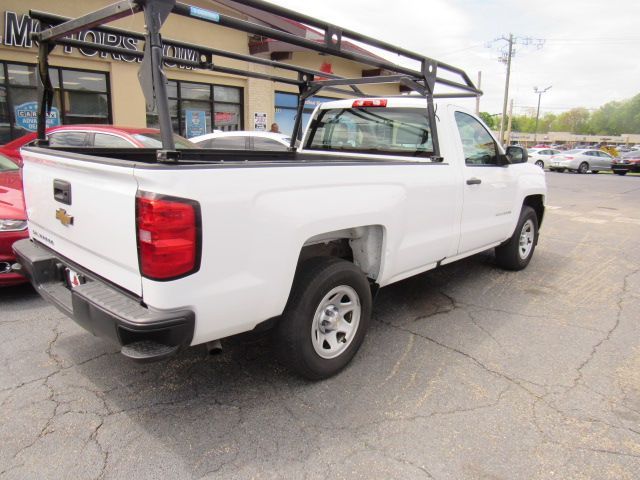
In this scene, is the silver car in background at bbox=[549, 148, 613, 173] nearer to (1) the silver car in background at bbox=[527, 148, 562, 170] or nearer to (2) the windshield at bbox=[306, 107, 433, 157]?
(1) the silver car in background at bbox=[527, 148, 562, 170]

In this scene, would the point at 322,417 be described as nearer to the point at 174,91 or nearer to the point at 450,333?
the point at 450,333

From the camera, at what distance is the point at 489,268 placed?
19.8 feet

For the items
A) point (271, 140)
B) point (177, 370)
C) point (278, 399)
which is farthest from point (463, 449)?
point (271, 140)

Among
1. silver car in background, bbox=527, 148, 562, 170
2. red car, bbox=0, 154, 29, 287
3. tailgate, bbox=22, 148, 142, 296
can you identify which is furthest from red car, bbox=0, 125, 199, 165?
silver car in background, bbox=527, 148, 562, 170

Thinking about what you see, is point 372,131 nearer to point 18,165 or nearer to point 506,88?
point 18,165

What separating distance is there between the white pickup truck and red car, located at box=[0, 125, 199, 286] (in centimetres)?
97

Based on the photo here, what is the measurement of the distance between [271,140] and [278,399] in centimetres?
764

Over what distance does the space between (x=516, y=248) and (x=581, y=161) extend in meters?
28.9

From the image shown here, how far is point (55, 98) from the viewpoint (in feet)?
38.9

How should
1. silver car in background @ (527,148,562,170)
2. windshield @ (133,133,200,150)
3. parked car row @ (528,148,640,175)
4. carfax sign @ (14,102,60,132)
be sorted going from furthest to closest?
silver car in background @ (527,148,562,170) < parked car row @ (528,148,640,175) < carfax sign @ (14,102,60,132) < windshield @ (133,133,200,150)

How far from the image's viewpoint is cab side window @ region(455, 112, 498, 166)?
443 cm

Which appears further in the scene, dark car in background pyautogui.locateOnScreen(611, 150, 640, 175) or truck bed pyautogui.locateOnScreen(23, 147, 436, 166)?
dark car in background pyautogui.locateOnScreen(611, 150, 640, 175)

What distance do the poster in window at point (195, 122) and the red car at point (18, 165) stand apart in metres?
7.46

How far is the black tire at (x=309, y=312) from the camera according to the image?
289 cm
